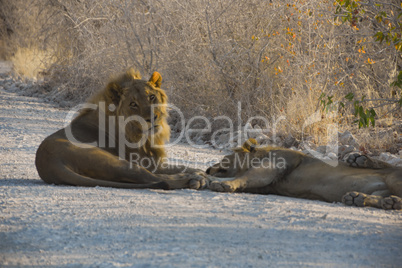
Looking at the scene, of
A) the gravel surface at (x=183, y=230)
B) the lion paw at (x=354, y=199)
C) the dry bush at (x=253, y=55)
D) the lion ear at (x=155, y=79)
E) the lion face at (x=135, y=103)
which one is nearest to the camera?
the gravel surface at (x=183, y=230)

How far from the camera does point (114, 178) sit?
16.6ft

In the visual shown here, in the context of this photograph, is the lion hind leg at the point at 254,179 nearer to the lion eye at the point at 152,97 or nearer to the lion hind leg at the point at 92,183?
the lion hind leg at the point at 92,183

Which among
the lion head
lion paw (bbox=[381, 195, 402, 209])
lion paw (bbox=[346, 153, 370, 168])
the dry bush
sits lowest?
lion paw (bbox=[381, 195, 402, 209])

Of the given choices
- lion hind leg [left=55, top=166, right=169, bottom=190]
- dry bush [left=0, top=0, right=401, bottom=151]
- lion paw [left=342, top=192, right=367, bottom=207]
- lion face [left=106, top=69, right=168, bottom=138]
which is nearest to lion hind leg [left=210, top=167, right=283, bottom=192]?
lion hind leg [left=55, top=166, right=169, bottom=190]

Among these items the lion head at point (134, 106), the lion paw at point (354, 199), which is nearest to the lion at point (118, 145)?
the lion head at point (134, 106)

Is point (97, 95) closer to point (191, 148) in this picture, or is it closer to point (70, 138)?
point (70, 138)

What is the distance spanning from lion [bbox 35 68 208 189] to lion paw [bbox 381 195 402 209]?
1.71 meters

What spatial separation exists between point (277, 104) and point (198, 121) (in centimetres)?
161

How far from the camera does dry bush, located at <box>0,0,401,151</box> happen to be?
8.59 meters

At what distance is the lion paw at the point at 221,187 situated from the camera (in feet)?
16.2

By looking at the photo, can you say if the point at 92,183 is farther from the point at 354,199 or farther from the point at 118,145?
the point at 354,199

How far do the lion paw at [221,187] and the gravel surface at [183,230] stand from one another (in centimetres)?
13

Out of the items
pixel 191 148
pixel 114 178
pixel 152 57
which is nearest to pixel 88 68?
pixel 152 57

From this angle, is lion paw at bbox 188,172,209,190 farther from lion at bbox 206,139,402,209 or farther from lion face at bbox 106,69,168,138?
lion face at bbox 106,69,168,138
